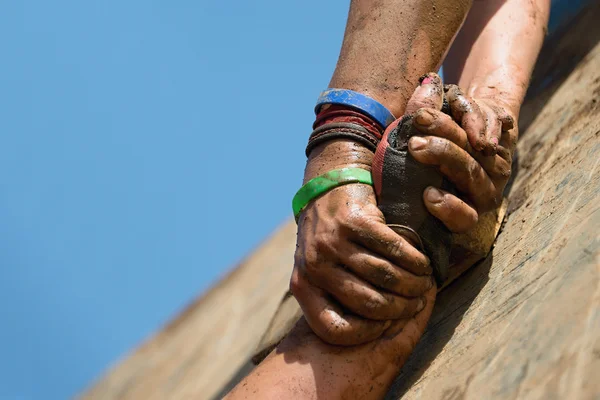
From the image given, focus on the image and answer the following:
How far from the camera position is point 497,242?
5.52ft

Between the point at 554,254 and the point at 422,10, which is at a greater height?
the point at 422,10

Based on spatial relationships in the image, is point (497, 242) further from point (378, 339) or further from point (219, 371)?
point (219, 371)

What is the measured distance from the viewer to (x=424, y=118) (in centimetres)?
141

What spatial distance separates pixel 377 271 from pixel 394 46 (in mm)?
469

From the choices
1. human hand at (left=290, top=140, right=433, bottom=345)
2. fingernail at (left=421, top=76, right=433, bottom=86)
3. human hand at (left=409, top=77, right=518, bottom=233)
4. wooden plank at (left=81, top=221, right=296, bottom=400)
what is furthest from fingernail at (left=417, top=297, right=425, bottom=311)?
wooden plank at (left=81, top=221, right=296, bottom=400)

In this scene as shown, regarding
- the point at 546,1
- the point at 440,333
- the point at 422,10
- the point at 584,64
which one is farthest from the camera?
the point at 584,64

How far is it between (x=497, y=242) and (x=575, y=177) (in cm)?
18

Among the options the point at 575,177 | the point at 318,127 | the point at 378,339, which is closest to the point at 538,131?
the point at 575,177

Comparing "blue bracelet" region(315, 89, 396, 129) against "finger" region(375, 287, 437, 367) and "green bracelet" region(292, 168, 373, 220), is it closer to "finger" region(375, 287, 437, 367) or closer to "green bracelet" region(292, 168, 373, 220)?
"green bracelet" region(292, 168, 373, 220)

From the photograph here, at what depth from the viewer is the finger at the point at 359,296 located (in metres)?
1.38

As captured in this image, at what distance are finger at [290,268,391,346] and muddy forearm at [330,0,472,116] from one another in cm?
39

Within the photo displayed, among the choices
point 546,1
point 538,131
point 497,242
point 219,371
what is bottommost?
point 497,242

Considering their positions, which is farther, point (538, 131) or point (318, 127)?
point (538, 131)

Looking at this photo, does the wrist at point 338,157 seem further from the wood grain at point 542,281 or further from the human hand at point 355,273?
the wood grain at point 542,281
